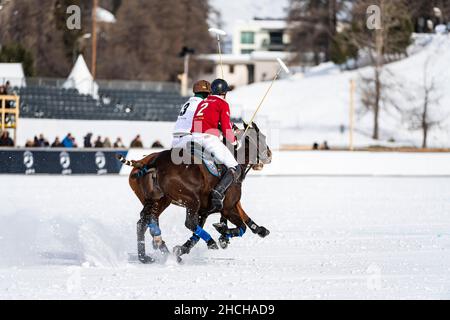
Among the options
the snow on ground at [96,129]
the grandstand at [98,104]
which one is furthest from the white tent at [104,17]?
the snow on ground at [96,129]

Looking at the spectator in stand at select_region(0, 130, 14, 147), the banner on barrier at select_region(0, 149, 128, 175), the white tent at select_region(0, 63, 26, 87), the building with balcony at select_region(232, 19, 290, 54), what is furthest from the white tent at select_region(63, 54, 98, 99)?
the building with balcony at select_region(232, 19, 290, 54)

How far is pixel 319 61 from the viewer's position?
74.5 m

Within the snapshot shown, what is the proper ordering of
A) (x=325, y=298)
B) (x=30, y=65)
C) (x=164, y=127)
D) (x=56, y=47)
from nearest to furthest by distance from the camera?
1. (x=325, y=298)
2. (x=164, y=127)
3. (x=30, y=65)
4. (x=56, y=47)

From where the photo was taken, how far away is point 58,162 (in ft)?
91.8

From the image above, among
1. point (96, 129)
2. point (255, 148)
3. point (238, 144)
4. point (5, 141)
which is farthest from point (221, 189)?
point (96, 129)

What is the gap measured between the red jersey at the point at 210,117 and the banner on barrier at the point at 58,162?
1625 cm

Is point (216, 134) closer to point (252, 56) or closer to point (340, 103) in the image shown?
point (340, 103)

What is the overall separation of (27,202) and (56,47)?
1563 inches

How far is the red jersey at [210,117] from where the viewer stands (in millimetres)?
11930

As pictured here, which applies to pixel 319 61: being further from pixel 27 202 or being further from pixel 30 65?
pixel 27 202

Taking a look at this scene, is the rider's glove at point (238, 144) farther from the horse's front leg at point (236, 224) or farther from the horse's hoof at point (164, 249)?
the horse's hoof at point (164, 249)

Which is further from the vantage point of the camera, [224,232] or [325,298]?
[224,232]

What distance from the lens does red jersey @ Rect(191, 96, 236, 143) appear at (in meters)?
11.9
